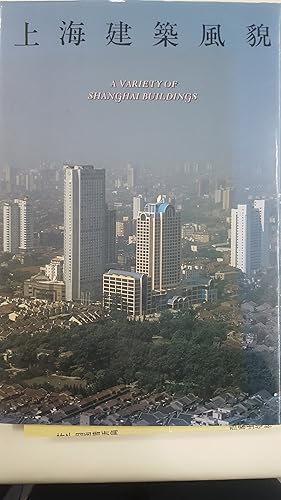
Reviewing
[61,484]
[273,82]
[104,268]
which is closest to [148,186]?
[104,268]

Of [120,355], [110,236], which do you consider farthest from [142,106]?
[120,355]

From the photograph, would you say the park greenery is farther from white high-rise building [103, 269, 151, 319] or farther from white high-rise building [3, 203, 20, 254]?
white high-rise building [3, 203, 20, 254]

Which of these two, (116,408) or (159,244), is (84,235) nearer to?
(159,244)

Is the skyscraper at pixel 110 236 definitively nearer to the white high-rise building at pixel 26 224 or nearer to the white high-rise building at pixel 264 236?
the white high-rise building at pixel 26 224

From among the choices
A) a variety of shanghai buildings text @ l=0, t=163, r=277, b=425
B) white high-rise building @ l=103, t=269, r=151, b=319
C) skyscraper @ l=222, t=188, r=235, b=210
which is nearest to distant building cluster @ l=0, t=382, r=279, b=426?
a variety of shanghai buildings text @ l=0, t=163, r=277, b=425

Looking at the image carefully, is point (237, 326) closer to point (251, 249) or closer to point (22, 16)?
point (251, 249)

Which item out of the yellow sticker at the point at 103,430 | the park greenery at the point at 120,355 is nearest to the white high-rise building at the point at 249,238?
the park greenery at the point at 120,355
